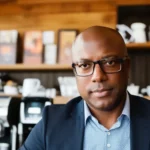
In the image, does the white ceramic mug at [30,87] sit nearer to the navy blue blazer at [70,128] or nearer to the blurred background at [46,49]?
the blurred background at [46,49]

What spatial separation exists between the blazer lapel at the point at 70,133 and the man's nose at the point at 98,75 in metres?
0.18

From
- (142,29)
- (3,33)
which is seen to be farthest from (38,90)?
(142,29)

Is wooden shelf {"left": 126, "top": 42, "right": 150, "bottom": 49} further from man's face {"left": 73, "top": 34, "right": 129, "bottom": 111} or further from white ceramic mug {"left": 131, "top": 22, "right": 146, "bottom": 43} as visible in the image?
man's face {"left": 73, "top": 34, "right": 129, "bottom": 111}

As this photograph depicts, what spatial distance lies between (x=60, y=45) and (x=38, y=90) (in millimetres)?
429

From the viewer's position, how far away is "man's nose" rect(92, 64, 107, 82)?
885 mm

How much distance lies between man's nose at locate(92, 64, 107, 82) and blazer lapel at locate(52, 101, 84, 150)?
18 cm

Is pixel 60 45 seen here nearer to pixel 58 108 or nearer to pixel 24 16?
pixel 24 16

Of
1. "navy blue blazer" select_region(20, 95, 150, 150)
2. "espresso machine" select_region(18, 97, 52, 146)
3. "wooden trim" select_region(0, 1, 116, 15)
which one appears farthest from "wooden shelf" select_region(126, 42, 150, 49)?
"navy blue blazer" select_region(20, 95, 150, 150)

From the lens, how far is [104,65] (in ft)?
2.96

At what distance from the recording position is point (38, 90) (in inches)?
100.0

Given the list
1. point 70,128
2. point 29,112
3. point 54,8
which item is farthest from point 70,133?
point 54,8

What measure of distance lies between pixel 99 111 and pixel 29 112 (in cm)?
151

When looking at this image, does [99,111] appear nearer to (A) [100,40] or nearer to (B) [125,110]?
(B) [125,110]

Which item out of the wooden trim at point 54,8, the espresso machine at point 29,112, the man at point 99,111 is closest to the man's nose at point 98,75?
the man at point 99,111
